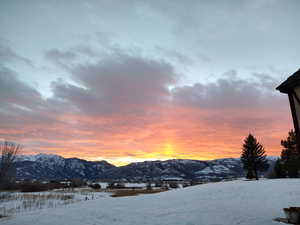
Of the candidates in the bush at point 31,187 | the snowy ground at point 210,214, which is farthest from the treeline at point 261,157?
the bush at point 31,187

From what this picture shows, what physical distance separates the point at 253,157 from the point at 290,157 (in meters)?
7.92

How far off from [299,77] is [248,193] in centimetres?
1463

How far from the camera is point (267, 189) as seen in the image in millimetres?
22984

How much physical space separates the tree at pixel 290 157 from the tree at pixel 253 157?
4.87m

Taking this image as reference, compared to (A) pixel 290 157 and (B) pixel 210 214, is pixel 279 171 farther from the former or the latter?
(B) pixel 210 214

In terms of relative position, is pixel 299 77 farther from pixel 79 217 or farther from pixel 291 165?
pixel 291 165

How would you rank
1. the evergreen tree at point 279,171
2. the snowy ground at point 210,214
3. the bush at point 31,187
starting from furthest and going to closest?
1. the evergreen tree at point 279,171
2. the bush at point 31,187
3. the snowy ground at point 210,214

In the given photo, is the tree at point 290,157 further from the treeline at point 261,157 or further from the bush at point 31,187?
the bush at point 31,187

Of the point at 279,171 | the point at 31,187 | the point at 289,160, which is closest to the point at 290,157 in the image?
the point at 289,160

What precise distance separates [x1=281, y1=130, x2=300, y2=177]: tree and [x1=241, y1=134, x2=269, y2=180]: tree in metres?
4.87

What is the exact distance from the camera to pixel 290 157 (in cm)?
5041

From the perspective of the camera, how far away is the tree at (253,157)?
182 ft

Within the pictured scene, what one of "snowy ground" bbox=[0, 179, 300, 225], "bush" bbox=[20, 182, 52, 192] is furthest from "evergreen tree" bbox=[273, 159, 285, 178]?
"bush" bbox=[20, 182, 52, 192]

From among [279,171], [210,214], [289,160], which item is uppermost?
[289,160]
